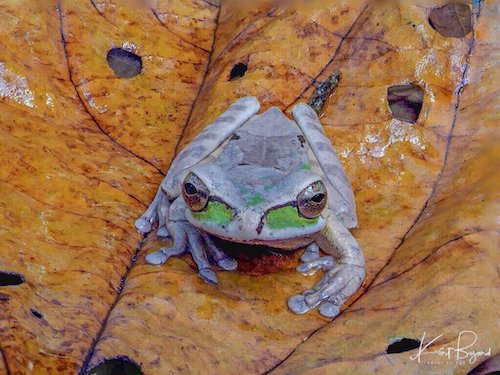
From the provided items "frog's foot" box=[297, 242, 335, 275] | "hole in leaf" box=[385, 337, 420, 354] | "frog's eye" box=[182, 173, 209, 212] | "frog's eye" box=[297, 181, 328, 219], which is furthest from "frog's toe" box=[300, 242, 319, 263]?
"hole in leaf" box=[385, 337, 420, 354]

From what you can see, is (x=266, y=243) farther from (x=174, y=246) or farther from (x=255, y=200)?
(x=174, y=246)

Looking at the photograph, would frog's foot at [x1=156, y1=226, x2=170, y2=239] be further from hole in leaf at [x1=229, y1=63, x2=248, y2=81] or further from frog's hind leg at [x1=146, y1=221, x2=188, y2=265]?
hole in leaf at [x1=229, y1=63, x2=248, y2=81]

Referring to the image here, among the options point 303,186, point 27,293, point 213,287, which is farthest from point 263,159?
point 27,293

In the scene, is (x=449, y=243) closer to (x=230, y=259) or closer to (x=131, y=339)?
(x=230, y=259)

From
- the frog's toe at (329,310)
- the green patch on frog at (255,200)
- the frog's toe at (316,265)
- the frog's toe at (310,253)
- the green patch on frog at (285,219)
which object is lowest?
the frog's toe at (329,310)

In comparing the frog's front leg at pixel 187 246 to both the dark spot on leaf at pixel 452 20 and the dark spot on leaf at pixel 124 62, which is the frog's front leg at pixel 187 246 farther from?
the dark spot on leaf at pixel 452 20

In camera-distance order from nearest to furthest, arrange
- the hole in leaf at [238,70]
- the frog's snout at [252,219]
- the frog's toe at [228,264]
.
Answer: the frog's snout at [252,219] < the frog's toe at [228,264] < the hole in leaf at [238,70]

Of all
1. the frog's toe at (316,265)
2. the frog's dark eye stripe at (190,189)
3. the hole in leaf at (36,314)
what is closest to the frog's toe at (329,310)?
the frog's toe at (316,265)
